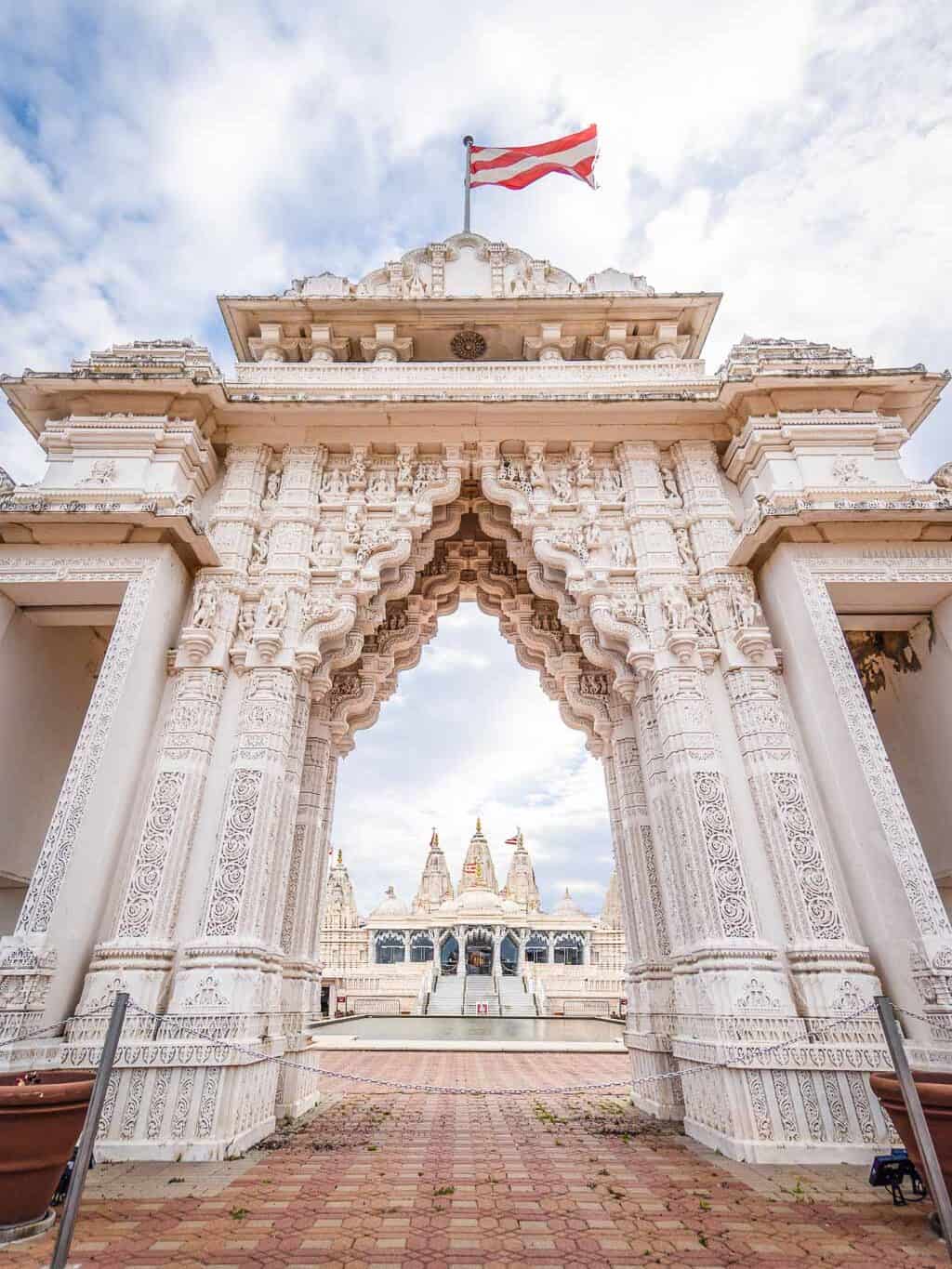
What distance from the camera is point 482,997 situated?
3069 cm

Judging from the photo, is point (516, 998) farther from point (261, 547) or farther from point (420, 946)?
point (261, 547)

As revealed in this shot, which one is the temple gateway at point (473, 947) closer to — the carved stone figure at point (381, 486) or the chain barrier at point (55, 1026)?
the carved stone figure at point (381, 486)

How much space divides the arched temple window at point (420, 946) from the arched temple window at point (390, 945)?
57cm

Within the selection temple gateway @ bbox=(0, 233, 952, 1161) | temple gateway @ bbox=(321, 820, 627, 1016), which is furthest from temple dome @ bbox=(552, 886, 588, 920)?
temple gateway @ bbox=(0, 233, 952, 1161)

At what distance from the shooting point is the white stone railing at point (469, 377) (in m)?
9.56

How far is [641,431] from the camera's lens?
959 centimetres

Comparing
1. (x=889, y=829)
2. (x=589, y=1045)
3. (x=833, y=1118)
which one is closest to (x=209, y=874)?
(x=833, y=1118)

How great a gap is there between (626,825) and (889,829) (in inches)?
148

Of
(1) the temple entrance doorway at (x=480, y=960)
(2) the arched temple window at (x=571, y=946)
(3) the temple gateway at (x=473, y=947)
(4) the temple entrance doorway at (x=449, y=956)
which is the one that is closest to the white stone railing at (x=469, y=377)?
(3) the temple gateway at (x=473, y=947)

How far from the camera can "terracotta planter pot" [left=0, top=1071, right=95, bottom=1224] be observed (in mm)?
3957

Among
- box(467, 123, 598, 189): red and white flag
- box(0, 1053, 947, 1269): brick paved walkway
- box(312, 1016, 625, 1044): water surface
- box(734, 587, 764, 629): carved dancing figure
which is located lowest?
box(0, 1053, 947, 1269): brick paved walkway

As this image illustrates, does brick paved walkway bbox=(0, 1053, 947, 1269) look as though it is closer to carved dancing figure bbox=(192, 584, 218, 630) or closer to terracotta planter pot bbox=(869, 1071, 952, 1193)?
terracotta planter pot bbox=(869, 1071, 952, 1193)

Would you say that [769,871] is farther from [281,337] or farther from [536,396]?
[281,337]

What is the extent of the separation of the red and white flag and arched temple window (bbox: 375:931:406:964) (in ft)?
122
